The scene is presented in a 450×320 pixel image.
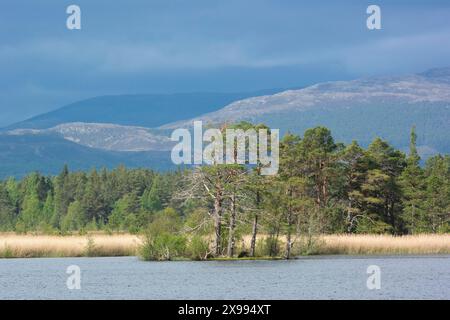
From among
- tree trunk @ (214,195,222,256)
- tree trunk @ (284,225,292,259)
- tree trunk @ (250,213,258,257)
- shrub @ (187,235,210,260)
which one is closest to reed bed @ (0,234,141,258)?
shrub @ (187,235,210,260)

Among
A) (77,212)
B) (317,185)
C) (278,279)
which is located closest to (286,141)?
(317,185)

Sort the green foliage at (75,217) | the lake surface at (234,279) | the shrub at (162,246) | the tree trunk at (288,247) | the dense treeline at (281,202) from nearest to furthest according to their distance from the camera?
the lake surface at (234,279)
the dense treeline at (281,202)
the shrub at (162,246)
the tree trunk at (288,247)
the green foliage at (75,217)

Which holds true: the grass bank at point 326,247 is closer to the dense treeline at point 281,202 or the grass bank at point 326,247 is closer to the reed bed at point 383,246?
the reed bed at point 383,246

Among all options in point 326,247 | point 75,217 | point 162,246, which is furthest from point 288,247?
point 75,217

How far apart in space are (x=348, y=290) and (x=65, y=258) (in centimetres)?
2898

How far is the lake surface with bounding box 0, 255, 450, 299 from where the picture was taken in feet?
125

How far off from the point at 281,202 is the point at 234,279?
13.1 m

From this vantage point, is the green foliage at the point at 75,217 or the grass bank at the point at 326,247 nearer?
the grass bank at the point at 326,247

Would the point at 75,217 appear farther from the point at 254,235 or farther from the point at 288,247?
the point at 254,235

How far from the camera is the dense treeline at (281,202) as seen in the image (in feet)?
183

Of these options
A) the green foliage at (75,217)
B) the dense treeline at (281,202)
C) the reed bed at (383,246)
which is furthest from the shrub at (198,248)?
the green foliage at (75,217)

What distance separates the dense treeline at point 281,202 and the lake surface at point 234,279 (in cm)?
226

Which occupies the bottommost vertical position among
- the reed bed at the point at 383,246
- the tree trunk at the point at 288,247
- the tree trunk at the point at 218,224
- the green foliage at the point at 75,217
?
the green foliage at the point at 75,217

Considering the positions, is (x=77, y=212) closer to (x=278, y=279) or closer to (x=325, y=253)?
(x=325, y=253)
